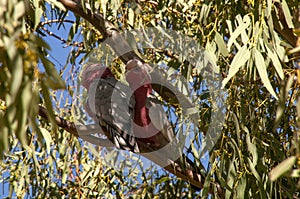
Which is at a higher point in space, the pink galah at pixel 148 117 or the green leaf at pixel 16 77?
the pink galah at pixel 148 117

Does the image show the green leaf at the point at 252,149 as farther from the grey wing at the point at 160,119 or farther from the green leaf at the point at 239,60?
the grey wing at the point at 160,119

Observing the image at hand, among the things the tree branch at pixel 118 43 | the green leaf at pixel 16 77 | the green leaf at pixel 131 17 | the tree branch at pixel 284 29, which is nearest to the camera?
the green leaf at pixel 16 77

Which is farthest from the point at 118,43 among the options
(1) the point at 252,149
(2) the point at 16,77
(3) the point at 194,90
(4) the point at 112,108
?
(2) the point at 16,77

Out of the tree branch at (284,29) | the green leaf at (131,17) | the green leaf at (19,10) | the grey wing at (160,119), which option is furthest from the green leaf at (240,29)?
the green leaf at (19,10)

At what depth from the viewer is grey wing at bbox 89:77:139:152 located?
7.50ft

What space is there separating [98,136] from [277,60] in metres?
0.89

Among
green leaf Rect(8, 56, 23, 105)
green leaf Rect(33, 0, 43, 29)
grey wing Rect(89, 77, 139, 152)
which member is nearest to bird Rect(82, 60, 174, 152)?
grey wing Rect(89, 77, 139, 152)

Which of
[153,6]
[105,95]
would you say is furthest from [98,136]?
[153,6]

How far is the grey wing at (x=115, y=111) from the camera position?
7.50ft

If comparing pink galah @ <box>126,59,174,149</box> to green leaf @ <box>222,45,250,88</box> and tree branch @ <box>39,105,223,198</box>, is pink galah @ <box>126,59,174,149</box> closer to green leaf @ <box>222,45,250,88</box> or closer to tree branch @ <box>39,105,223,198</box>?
tree branch @ <box>39,105,223,198</box>

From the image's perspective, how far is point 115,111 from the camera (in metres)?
2.31

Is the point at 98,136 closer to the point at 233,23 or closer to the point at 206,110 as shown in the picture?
the point at 206,110

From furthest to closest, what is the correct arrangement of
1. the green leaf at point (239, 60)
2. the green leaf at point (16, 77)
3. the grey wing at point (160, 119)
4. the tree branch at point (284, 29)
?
the grey wing at point (160, 119) → the tree branch at point (284, 29) → the green leaf at point (239, 60) → the green leaf at point (16, 77)

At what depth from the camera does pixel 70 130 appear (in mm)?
2213
